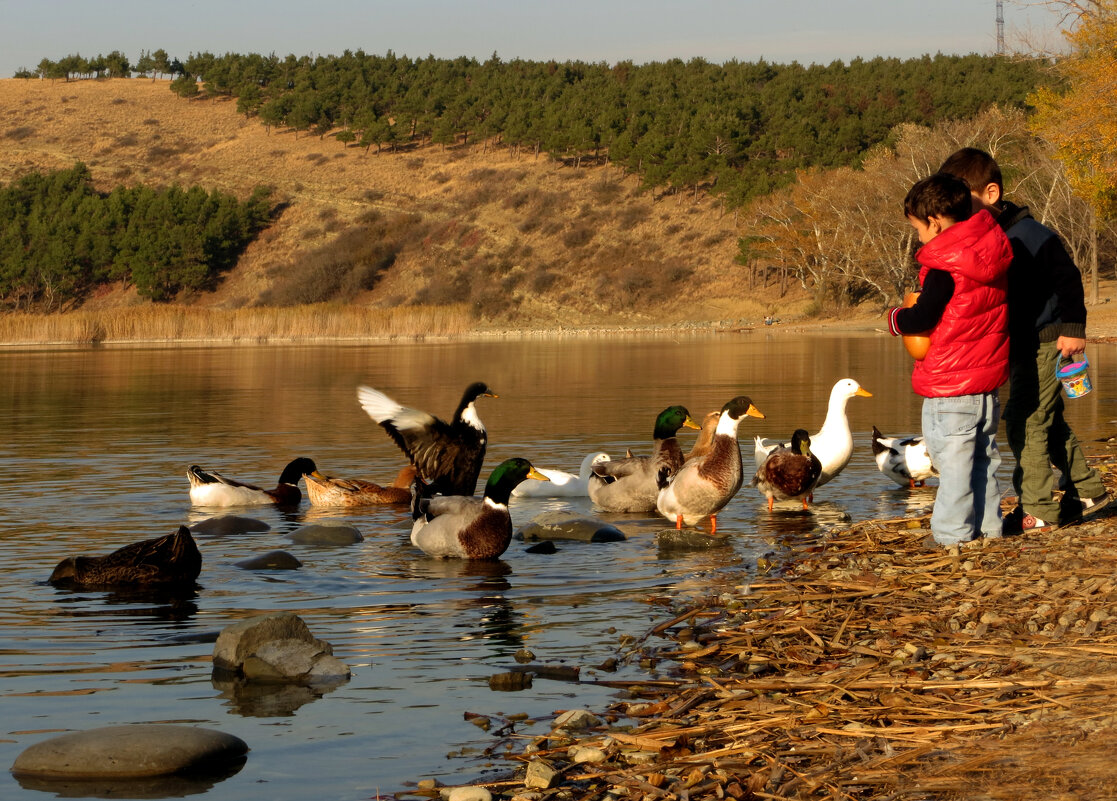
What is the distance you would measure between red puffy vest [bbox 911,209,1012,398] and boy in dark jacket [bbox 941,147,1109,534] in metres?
0.59

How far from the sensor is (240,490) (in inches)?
547

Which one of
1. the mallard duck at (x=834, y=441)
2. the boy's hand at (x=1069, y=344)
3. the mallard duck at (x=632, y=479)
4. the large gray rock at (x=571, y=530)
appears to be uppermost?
the boy's hand at (x=1069, y=344)

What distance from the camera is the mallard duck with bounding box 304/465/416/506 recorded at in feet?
45.5

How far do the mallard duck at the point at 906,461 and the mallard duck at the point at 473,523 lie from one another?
4.78m

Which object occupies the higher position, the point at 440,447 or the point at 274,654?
the point at 440,447

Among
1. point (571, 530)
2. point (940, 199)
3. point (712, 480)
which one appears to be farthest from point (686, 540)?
point (940, 199)

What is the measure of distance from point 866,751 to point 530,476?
6.65 m

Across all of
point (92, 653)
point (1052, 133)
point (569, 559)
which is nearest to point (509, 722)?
point (92, 653)

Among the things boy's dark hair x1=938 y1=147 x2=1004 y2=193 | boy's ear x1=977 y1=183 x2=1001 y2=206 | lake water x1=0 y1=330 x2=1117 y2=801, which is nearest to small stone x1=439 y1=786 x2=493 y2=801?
lake water x1=0 y1=330 x2=1117 y2=801

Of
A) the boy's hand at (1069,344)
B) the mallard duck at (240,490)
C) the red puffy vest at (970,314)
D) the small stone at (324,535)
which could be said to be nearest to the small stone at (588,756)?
the red puffy vest at (970,314)

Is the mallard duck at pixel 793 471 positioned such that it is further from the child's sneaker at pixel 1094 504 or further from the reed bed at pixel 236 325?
the reed bed at pixel 236 325

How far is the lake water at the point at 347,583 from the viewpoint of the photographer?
19.4 feet

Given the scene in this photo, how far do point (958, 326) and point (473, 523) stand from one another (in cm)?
423

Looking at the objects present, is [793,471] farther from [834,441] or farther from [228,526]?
[228,526]
